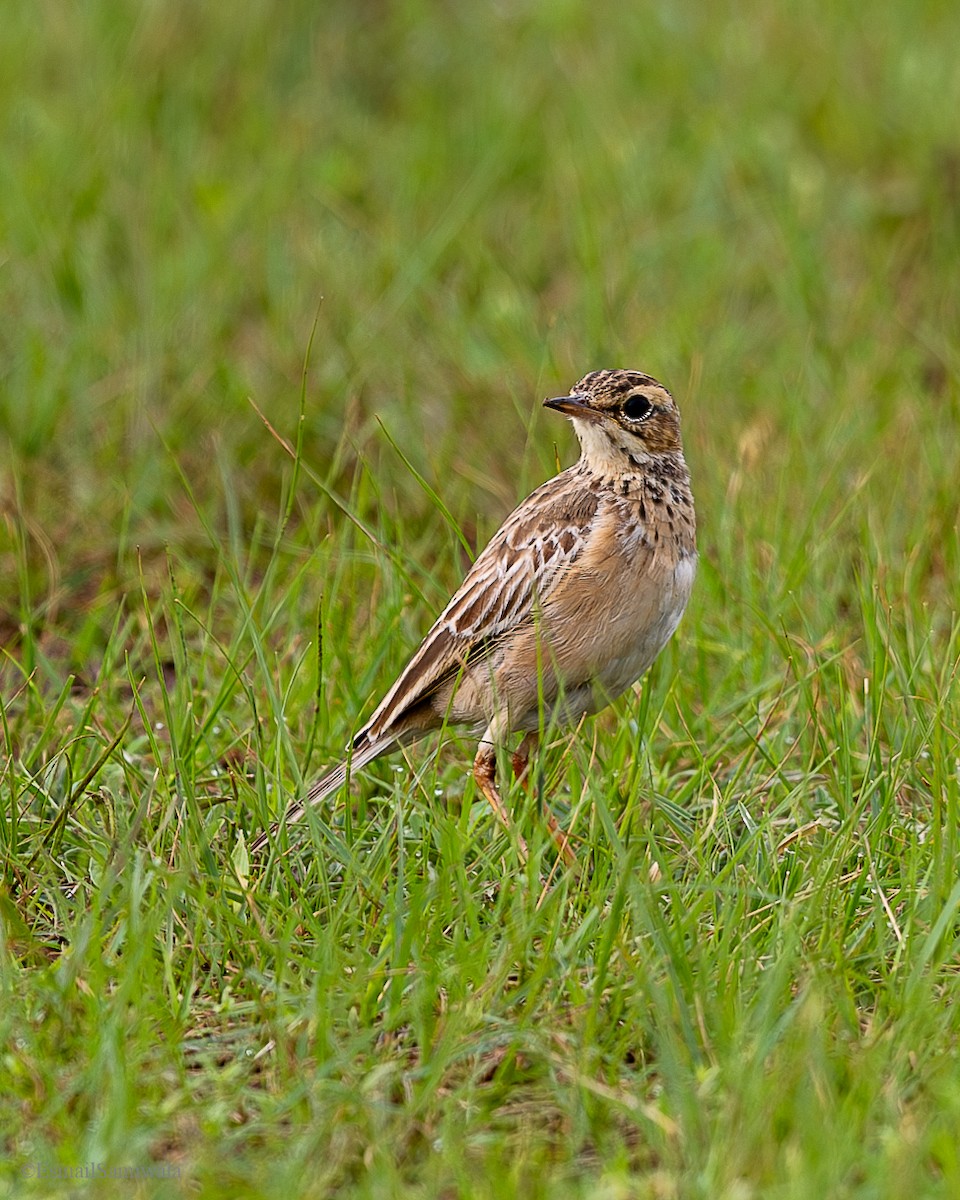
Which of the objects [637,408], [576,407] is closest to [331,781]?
[576,407]

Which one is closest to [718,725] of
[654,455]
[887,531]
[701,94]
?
[654,455]

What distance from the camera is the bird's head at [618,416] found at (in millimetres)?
5551

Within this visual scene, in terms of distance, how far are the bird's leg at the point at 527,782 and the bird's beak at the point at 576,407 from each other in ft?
3.08

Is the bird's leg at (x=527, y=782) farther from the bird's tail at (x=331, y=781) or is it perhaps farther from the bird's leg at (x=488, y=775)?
the bird's tail at (x=331, y=781)

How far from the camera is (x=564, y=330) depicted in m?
8.38

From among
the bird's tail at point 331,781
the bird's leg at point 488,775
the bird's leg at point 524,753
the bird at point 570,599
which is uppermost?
the bird at point 570,599

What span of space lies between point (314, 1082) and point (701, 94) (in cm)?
827

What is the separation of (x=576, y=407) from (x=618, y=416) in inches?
5.5

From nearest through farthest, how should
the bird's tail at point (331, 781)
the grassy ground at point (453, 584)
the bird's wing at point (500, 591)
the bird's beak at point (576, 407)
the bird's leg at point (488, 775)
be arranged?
the grassy ground at point (453, 584)
the bird's tail at point (331, 781)
the bird's leg at point (488, 775)
the bird's wing at point (500, 591)
the bird's beak at point (576, 407)

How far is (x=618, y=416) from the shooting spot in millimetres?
5562

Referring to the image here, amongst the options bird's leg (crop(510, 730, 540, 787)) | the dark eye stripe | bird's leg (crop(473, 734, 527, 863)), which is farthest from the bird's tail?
the dark eye stripe

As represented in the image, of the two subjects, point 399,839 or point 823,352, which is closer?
point 399,839

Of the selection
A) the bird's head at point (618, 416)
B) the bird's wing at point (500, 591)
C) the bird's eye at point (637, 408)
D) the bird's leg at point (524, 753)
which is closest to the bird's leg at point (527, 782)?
the bird's leg at point (524, 753)

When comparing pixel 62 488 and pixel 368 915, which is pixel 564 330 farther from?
pixel 368 915
